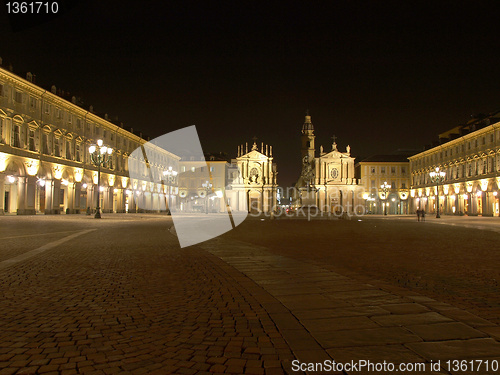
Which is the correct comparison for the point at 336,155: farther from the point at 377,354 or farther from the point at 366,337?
the point at 377,354

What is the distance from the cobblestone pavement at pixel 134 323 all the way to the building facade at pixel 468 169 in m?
47.7

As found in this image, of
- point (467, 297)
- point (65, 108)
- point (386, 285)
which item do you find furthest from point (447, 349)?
point (65, 108)

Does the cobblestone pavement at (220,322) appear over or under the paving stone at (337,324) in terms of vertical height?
under

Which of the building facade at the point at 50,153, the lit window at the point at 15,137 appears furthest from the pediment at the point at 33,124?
the lit window at the point at 15,137

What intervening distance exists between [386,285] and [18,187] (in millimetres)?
42486

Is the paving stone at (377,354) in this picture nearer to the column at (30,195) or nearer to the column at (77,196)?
the column at (30,195)

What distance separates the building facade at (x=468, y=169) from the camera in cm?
5406

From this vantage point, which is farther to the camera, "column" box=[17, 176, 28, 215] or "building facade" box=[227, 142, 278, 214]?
"building facade" box=[227, 142, 278, 214]

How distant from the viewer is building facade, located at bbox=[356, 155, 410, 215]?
93562 mm

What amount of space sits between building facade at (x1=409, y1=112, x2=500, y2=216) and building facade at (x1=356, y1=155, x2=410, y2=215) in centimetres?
1106

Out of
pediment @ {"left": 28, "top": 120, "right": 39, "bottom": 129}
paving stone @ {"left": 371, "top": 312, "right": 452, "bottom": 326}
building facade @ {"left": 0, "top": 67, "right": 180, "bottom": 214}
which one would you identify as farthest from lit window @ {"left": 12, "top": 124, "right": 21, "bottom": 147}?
paving stone @ {"left": 371, "top": 312, "right": 452, "bottom": 326}

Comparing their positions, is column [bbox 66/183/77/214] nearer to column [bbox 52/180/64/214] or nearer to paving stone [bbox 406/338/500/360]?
column [bbox 52/180/64/214]

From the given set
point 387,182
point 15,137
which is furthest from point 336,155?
point 15,137

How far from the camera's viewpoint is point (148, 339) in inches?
168
